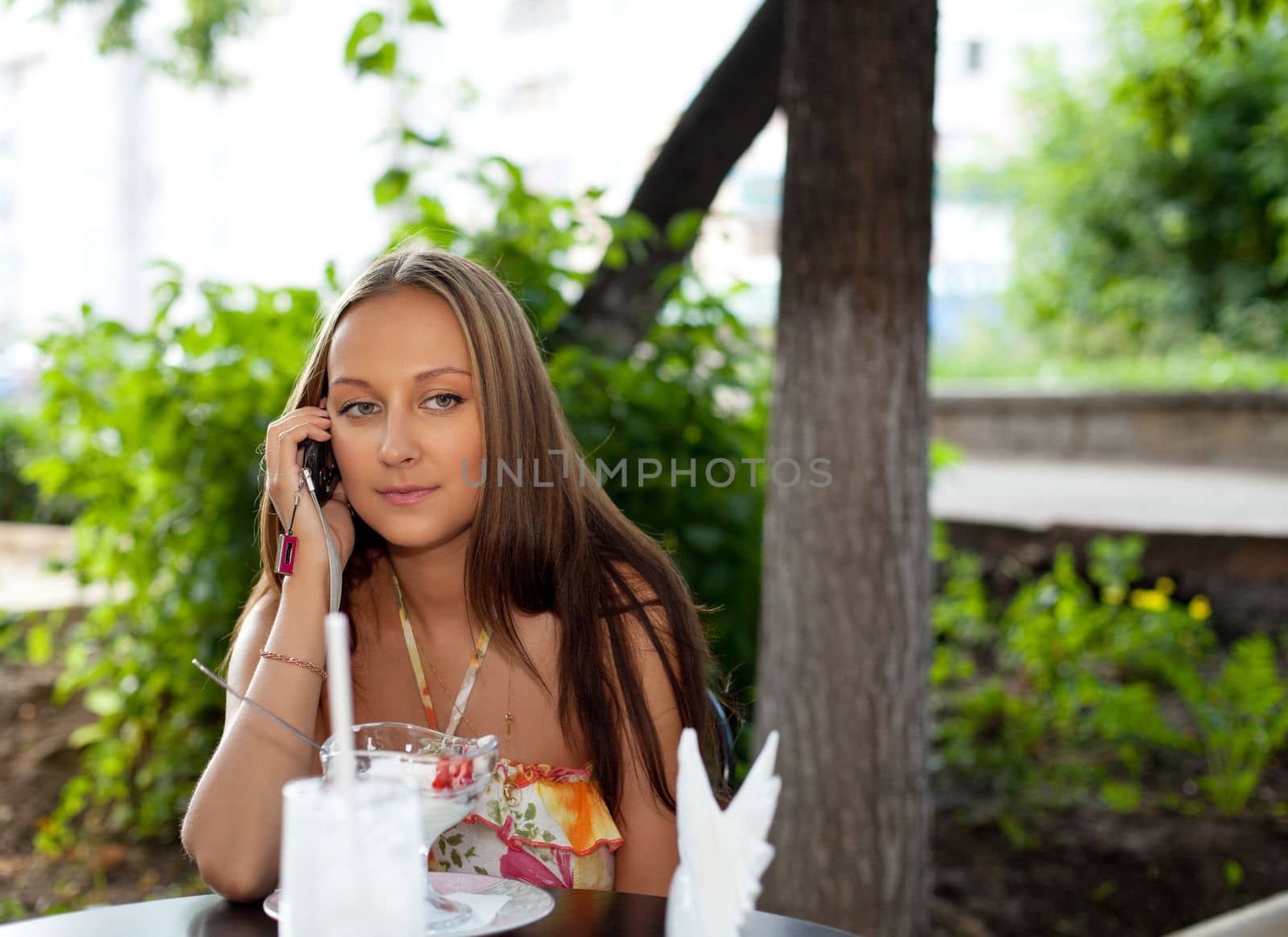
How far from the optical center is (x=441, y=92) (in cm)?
389

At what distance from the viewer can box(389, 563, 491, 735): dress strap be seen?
163cm

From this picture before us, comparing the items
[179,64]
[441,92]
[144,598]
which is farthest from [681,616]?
[179,64]

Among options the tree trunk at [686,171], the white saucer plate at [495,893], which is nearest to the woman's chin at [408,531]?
the white saucer plate at [495,893]

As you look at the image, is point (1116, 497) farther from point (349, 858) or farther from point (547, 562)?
point (349, 858)

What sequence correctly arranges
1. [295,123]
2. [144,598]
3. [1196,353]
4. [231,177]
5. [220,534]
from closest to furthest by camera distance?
[220,534], [144,598], [1196,353], [295,123], [231,177]

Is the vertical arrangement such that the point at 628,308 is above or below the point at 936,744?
above

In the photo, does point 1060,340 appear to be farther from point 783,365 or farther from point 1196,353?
point 783,365

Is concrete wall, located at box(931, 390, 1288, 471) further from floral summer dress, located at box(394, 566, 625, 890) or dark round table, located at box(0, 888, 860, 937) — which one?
dark round table, located at box(0, 888, 860, 937)

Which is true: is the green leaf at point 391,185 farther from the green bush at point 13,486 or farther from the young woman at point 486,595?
the green bush at point 13,486

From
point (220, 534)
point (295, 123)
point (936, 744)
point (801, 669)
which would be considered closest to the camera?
point (801, 669)

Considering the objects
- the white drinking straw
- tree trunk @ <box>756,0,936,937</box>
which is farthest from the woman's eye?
tree trunk @ <box>756,0,936,937</box>

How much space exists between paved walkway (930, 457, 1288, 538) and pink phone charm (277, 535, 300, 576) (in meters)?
2.48

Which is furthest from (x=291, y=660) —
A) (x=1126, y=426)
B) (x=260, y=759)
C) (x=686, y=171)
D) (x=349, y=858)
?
(x=1126, y=426)

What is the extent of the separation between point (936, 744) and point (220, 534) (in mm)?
2430
